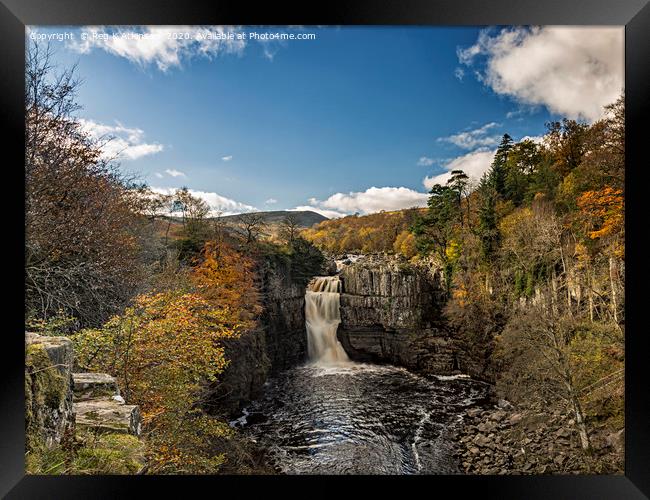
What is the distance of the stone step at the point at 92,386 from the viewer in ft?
6.66

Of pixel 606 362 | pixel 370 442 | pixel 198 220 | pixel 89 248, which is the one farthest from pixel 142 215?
pixel 606 362

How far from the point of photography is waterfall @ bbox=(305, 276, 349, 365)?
22.3 ft

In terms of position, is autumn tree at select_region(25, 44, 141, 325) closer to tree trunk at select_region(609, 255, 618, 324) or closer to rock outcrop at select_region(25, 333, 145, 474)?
rock outcrop at select_region(25, 333, 145, 474)

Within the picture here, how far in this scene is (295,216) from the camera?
3.92m

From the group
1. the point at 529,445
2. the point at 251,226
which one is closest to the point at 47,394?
the point at 251,226

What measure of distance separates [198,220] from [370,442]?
417 centimetres

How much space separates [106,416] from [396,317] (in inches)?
265

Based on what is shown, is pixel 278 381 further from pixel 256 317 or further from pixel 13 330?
pixel 13 330

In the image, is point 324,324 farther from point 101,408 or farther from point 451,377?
point 101,408

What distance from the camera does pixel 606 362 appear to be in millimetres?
2963

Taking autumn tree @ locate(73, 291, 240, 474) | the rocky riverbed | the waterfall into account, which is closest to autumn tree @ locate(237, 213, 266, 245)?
autumn tree @ locate(73, 291, 240, 474)

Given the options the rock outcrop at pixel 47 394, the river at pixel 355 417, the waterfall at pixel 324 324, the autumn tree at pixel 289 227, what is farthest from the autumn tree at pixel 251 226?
the rock outcrop at pixel 47 394

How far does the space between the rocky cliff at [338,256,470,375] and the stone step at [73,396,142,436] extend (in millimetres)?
4408

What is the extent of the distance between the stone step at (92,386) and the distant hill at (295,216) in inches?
95.5
